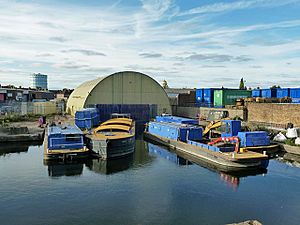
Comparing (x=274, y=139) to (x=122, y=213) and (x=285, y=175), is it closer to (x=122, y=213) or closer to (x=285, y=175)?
(x=285, y=175)

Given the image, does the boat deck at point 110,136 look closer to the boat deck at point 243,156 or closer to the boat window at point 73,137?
the boat window at point 73,137

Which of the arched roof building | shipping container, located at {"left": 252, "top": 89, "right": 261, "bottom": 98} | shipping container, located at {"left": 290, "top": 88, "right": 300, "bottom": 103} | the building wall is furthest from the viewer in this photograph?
shipping container, located at {"left": 252, "top": 89, "right": 261, "bottom": 98}

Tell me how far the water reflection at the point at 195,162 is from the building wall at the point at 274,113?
48.5 ft

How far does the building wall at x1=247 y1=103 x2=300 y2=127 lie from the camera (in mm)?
35938

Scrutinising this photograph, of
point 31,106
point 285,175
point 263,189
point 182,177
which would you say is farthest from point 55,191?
point 31,106

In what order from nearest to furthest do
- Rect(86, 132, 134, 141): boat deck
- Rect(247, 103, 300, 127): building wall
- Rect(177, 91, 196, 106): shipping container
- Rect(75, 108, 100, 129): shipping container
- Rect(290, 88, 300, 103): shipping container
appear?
Rect(86, 132, 134, 141): boat deck
Rect(75, 108, 100, 129): shipping container
Rect(247, 103, 300, 127): building wall
Rect(290, 88, 300, 103): shipping container
Rect(177, 91, 196, 106): shipping container

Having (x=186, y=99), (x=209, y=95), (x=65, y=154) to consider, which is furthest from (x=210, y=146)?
(x=186, y=99)

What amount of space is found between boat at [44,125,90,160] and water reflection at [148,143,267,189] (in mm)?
7572

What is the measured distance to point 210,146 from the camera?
2642 cm

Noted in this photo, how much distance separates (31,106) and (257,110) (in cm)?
3517

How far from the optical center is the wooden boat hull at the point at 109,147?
2558 centimetres

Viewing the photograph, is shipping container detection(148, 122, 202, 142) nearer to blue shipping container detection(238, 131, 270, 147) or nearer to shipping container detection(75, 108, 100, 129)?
blue shipping container detection(238, 131, 270, 147)

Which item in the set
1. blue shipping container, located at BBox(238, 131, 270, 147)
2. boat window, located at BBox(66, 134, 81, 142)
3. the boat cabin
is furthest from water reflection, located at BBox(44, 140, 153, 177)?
blue shipping container, located at BBox(238, 131, 270, 147)

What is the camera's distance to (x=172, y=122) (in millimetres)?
37812
